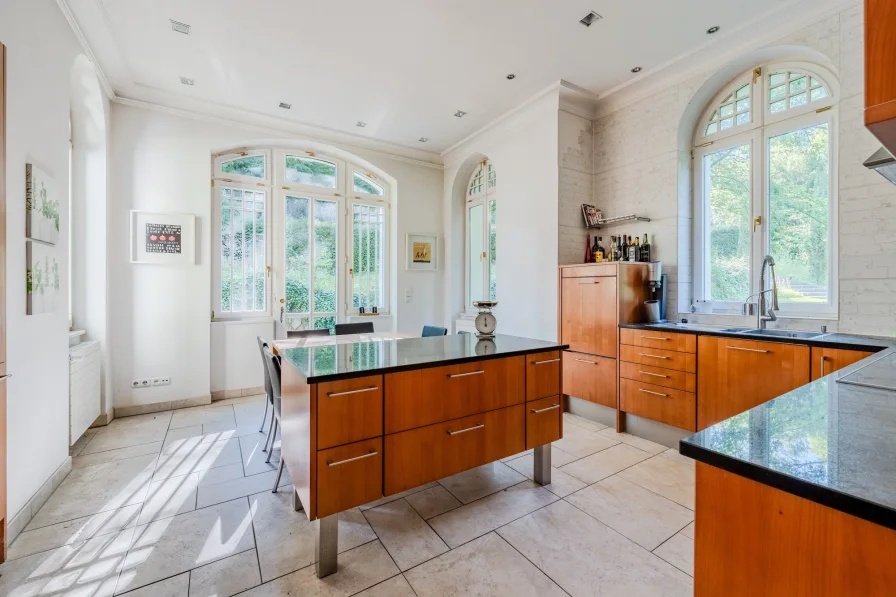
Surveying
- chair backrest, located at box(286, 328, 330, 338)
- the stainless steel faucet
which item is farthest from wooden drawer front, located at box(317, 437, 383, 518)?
the stainless steel faucet

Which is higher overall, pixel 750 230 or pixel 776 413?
pixel 750 230

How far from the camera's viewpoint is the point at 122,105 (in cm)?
391

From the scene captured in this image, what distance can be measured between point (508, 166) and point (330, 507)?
4.13m

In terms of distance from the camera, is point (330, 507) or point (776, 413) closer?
point (776, 413)

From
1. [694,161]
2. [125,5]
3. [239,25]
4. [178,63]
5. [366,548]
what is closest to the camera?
[366,548]

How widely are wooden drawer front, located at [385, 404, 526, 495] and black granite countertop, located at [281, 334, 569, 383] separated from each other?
1.11 ft

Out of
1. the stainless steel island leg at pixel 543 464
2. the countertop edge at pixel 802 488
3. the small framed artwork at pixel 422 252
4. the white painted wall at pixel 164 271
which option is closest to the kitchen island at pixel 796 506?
the countertop edge at pixel 802 488

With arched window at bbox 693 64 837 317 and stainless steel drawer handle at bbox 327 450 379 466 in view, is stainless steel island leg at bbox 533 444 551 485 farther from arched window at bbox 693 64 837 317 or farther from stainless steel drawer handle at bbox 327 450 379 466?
arched window at bbox 693 64 837 317

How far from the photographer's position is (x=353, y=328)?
427cm

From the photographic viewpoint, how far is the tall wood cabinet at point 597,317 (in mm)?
3447

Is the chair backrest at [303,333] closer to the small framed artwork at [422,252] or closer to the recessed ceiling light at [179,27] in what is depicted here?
the small framed artwork at [422,252]

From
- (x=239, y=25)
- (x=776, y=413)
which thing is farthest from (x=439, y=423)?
(x=239, y=25)

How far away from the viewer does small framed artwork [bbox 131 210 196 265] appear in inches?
156

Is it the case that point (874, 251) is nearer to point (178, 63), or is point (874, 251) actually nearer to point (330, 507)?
point (330, 507)
